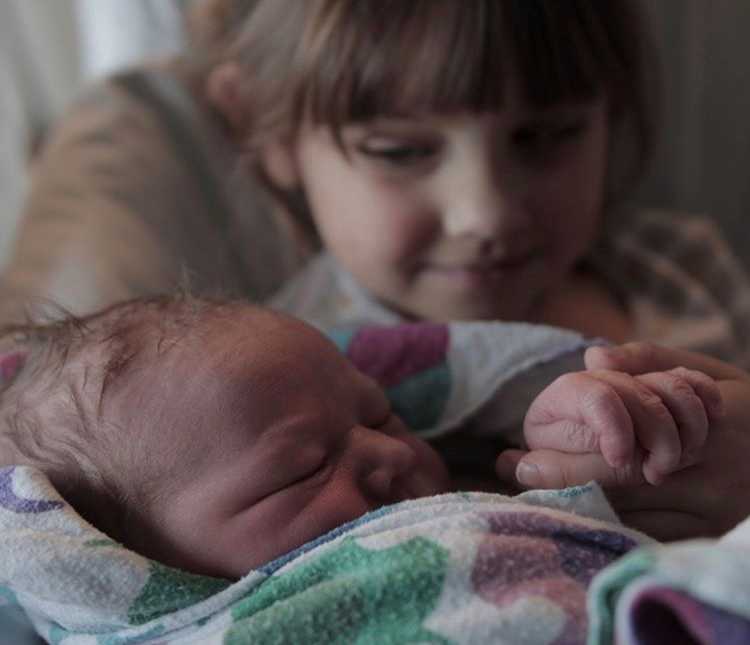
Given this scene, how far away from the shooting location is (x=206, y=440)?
0.68 meters

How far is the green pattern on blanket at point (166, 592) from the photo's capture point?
66 cm

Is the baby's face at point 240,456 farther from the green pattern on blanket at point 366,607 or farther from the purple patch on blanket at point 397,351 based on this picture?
the purple patch on blanket at point 397,351

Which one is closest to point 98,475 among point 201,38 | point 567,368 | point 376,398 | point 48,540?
point 48,540

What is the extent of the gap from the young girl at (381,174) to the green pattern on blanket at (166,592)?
1.40 ft

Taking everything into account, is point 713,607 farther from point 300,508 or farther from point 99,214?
point 99,214

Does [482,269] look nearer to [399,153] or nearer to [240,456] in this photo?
[399,153]

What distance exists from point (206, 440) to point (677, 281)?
32.0 inches

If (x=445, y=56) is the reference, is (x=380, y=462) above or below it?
below

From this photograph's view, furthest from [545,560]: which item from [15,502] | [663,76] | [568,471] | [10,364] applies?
[663,76]

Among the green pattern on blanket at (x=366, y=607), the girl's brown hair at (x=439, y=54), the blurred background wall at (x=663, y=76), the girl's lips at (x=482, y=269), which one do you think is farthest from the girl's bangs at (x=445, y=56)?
the green pattern on blanket at (x=366, y=607)

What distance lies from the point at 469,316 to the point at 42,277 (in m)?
0.41

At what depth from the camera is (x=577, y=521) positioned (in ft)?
2.14

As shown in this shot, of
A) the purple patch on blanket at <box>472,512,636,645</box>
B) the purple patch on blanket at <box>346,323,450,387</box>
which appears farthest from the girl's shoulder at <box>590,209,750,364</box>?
the purple patch on blanket at <box>472,512,636,645</box>

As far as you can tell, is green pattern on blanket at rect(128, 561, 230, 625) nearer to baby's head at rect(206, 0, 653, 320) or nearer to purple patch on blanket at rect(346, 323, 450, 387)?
purple patch on blanket at rect(346, 323, 450, 387)
